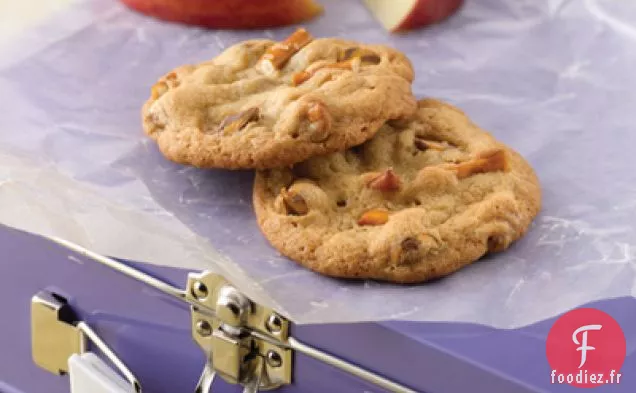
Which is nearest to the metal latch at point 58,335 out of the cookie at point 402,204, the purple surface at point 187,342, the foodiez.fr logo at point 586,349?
the purple surface at point 187,342

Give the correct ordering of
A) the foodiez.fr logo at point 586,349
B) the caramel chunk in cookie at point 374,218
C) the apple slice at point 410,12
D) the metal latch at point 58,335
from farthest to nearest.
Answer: the apple slice at point 410,12
the metal latch at point 58,335
the caramel chunk in cookie at point 374,218
the foodiez.fr logo at point 586,349

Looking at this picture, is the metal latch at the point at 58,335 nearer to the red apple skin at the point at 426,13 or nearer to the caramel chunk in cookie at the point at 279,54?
the caramel chunk in cookie at the point at 279,54

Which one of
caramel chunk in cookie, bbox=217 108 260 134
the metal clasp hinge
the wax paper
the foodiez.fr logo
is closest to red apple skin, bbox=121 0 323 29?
the wax paper

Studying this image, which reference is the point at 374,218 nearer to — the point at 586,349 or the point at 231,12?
the point at 586,349

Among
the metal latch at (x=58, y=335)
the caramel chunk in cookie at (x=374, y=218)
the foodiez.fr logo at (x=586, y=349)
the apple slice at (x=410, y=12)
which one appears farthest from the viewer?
the apple slice at (x=410, y=12)

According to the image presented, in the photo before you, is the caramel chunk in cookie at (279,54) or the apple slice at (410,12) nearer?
the caramel chunk in cookie at (279,54)

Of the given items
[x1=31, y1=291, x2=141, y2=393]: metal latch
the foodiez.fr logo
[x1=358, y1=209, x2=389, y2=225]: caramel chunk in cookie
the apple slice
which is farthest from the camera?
the apple slice

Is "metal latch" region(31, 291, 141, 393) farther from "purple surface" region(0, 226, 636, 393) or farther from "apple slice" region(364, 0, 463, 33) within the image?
"apple slice" region(364, 0, 463, 33)
